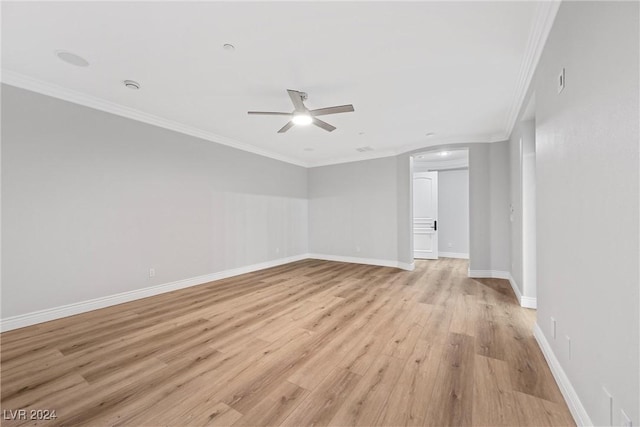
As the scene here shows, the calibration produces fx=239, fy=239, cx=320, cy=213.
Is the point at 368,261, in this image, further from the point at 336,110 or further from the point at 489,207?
the point at 336,110

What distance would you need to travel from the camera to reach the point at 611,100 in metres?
1.05

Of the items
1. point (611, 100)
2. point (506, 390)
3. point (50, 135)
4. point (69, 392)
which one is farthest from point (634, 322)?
point (50, 135)

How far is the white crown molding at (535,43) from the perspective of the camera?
67.8 inches

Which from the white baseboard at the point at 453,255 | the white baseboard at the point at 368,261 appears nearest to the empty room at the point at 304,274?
the white baseboard at the point at 368,261

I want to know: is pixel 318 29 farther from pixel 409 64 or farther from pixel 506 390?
pixel 506 390

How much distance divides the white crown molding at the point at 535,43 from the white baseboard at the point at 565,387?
248 centimetres

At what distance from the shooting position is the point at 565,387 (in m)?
1.52

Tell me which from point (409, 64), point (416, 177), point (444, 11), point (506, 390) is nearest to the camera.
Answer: point (506, 390)

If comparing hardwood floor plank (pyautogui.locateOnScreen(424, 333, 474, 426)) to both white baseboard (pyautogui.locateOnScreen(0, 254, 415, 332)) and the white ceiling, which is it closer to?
white baseboard (pyautogui.locateOnScreen(0, 254, 415, 332))

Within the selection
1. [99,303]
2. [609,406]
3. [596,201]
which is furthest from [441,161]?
[99,303]

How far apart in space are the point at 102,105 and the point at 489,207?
6.47 m

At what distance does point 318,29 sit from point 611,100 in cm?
188

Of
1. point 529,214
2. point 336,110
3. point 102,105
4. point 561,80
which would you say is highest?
point 102,105

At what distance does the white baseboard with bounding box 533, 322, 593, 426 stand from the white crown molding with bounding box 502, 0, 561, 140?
2479mm
